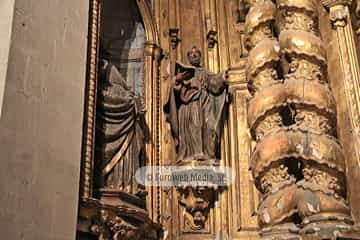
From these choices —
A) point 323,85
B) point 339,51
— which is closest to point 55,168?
point 323,85

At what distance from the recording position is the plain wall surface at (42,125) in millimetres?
2967

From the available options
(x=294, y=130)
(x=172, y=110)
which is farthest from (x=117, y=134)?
(x=294, y=130)

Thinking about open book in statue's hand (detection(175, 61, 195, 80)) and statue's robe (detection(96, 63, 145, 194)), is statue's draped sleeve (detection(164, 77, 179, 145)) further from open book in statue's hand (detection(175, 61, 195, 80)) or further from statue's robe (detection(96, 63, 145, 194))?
statue's robe (detection(96, 63, 145, 194))

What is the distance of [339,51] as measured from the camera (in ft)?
14.4

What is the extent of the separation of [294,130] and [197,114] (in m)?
0.91

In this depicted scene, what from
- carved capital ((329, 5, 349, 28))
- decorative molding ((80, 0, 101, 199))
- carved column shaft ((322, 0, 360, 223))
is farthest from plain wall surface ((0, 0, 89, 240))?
carved capital ((329, 5, 349, 28))

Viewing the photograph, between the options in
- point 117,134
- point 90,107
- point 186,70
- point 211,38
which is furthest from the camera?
point 211,38

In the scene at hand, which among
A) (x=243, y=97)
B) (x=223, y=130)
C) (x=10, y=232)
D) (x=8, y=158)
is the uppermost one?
(x=243, y=97)

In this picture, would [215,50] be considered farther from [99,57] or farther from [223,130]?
[99,57]

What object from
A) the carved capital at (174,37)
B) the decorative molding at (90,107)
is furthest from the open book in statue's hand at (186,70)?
the decorative molding at (90,107)

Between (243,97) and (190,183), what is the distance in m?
0.95

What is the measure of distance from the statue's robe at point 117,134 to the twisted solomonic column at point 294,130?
872 mm

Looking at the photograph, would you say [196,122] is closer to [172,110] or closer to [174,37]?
[172,110]

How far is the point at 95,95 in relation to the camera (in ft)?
12.7
